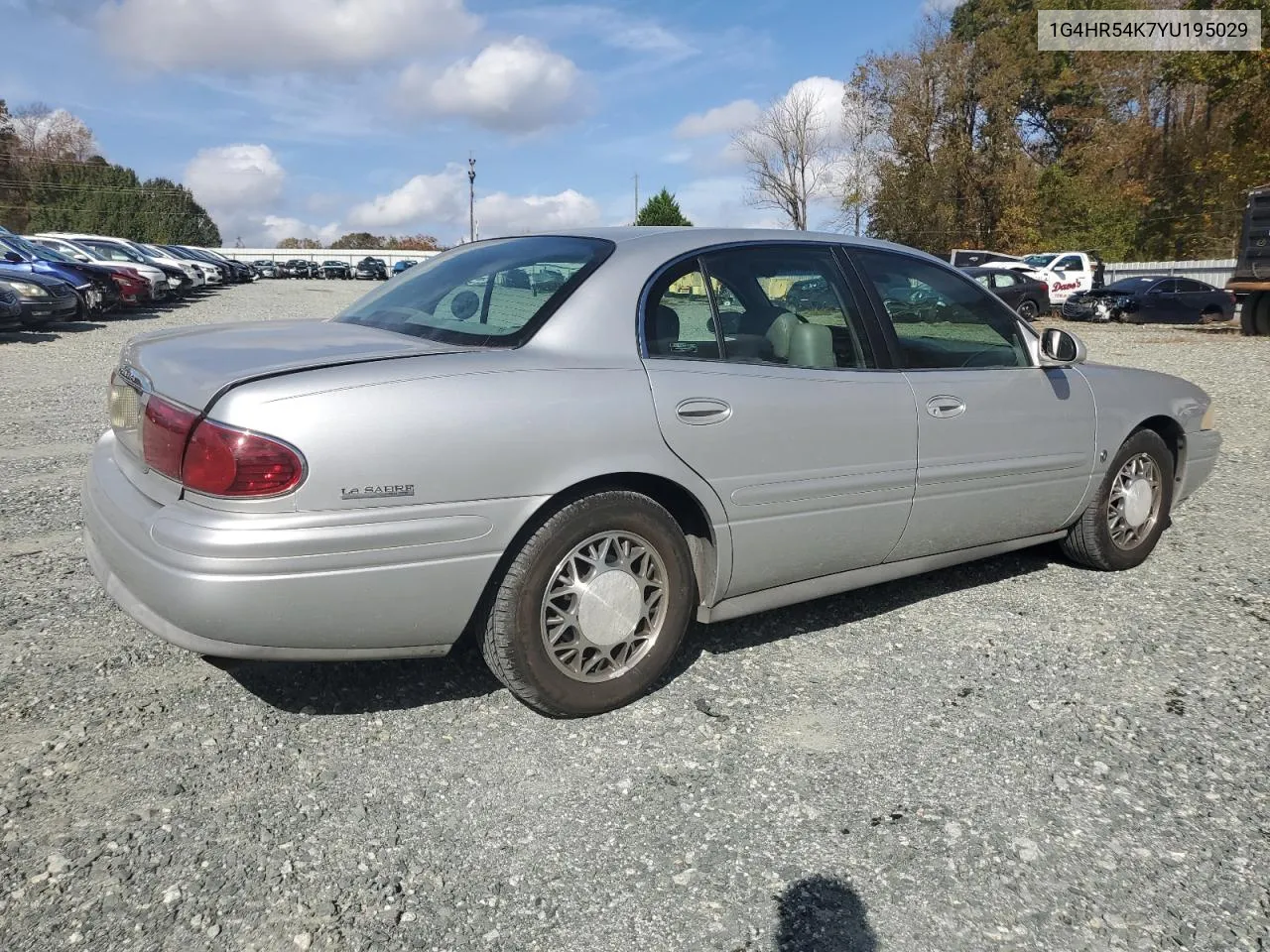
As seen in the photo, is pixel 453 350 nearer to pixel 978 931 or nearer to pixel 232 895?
pixel 232 895

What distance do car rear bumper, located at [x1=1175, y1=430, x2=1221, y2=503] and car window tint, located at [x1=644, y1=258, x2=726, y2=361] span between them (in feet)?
9.36

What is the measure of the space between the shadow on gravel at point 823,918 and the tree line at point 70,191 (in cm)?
8194

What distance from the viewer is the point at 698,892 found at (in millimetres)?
2244

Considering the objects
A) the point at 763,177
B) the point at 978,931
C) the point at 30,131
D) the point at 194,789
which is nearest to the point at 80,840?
the point at 194,789

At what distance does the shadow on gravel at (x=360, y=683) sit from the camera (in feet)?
10.2

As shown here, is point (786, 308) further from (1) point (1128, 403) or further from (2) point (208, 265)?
(2) point (208, 265)

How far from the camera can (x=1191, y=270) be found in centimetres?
3309

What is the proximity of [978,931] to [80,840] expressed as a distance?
207 cm

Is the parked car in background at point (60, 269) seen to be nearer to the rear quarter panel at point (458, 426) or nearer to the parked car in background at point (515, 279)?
the parked car in background at point (515, 279)

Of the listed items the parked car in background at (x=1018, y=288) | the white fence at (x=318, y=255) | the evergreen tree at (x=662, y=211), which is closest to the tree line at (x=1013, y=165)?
the evergreen tree at (x=662, y=211)

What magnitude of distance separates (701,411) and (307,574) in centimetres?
126

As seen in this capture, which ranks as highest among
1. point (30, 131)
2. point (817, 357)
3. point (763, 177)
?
point (30, 131)

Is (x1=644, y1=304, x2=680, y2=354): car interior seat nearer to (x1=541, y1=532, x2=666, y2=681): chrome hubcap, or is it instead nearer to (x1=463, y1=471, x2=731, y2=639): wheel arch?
(x1=463, y1=471, x2=731, y2=639): wheel arch

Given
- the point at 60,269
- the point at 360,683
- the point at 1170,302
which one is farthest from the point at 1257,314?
the point at 60,269
